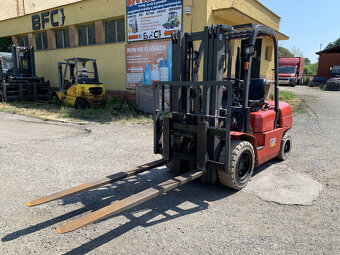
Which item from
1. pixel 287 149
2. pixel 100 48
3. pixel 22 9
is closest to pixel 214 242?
pixel 287 149

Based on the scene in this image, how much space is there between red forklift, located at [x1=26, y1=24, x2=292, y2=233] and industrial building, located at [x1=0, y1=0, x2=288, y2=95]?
731 cm

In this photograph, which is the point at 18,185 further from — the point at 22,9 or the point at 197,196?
the point at 22,9

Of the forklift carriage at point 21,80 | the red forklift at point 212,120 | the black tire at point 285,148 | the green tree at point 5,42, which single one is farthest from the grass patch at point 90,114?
the green tree at point 5,42

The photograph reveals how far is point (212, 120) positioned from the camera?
4359 millimetres

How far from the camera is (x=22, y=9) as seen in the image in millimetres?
27328

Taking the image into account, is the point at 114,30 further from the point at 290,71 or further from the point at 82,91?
the point at 290,71

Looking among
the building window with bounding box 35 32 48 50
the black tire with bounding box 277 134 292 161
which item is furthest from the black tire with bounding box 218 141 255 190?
the building window with bounding box 35 32 48 50

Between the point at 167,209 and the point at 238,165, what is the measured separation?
141 centimetres

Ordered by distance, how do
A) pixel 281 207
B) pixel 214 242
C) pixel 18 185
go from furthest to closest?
1. pixel 18 185
2. pixel 281 207
3. pixel 214 242

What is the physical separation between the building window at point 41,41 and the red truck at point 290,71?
23593 mm

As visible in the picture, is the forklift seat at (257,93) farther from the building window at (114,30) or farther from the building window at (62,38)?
the building window at (62,38)

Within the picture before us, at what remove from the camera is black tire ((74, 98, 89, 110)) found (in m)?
13.1

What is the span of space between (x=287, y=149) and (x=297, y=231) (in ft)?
11.1

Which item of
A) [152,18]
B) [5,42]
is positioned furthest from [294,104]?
[5,42]
